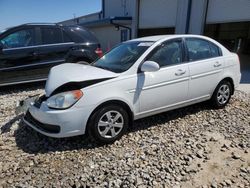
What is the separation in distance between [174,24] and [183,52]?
26.6 feet

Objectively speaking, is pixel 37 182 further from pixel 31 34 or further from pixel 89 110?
pixel 31 34

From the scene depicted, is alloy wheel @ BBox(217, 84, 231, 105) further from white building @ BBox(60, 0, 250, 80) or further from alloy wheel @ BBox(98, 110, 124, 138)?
white building @ BBox(60, 0, 250, 80)

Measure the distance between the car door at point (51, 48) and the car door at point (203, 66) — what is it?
3.79 meters

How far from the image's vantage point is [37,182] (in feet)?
9.45

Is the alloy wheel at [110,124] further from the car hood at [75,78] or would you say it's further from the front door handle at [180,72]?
the front door handle at [180,72]

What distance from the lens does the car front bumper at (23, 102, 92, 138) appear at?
330 cm

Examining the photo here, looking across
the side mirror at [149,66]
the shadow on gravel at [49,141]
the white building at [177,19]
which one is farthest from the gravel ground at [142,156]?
the white building at [177,19]

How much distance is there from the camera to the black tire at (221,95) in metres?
4.88

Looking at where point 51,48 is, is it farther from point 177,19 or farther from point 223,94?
point 177,19

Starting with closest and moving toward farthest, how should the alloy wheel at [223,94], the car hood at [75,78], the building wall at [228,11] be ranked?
the car hood at [75,78], the alloy wheel at [223,94], the building wall at [228,11]

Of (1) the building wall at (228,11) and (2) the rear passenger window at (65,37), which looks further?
(1) the building wall at (228,11)

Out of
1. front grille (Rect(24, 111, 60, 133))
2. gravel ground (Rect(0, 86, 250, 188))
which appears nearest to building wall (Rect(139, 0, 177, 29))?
gravel ground (Rect(0, 86, 250, 188))

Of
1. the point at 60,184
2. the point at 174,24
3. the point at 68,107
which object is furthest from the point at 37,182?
the point at 174,24

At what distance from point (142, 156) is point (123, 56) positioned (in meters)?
1.82
